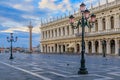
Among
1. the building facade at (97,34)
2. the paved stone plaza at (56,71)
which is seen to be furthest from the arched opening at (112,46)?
the paved stone plaza at (56,71)

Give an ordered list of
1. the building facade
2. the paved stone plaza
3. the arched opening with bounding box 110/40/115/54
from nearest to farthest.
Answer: the paved stone plaza < the building facade < the arched opening with bounding box 110/40/115/54

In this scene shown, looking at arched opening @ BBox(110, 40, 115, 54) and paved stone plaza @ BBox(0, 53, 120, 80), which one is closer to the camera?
paved stone plaza @ BBox(0, 53, 120, 80)

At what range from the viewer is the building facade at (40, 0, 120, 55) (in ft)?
194

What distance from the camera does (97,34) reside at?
2576 inches

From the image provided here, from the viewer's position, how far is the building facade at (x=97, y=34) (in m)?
59.0

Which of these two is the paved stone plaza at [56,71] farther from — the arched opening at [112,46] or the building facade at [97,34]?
the arched opening at [112,46]

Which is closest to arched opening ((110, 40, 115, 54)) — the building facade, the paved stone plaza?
the building facade

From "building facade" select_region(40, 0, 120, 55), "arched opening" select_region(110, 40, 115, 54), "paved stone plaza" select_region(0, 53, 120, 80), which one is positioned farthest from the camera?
"arched opening" select_region(110, 40, 115, 54)

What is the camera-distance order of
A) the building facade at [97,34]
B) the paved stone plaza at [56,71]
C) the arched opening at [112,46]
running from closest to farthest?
the paved stone plaza at [56,71], the building facade at [97,34], the arched opening at [112,46]

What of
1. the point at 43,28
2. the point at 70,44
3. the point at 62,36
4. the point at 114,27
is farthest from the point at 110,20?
the point at 43,28

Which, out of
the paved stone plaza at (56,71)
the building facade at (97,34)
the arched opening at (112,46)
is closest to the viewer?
the paved stone plaza at (56,71)

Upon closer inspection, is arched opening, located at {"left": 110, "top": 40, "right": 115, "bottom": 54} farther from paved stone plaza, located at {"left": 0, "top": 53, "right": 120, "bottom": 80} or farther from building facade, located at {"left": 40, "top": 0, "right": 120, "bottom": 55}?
paved stone plaza, located at {"left": 0, "top": 53, "right": 120, "bottom": 80}

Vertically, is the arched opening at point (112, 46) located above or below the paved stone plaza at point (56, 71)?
above

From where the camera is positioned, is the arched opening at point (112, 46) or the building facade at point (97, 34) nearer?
the building facade at point (97, 34)
